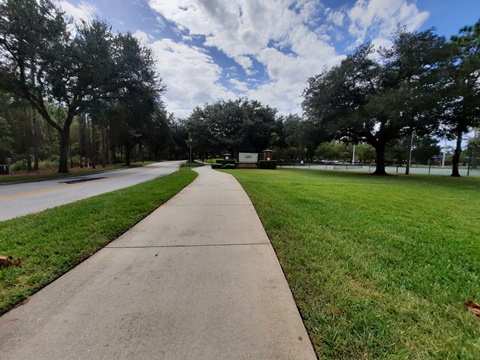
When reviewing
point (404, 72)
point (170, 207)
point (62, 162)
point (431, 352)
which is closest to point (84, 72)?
point (62, 162)

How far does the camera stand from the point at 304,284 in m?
2.46

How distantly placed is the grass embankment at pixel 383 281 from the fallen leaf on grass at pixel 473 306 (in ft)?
0.18

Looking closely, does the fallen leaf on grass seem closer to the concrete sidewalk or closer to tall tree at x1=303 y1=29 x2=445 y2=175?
the concrete sidewalk

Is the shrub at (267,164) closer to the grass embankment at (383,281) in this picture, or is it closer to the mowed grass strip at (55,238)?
the mowed grass strip at (55,238)

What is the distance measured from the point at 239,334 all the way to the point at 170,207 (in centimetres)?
463

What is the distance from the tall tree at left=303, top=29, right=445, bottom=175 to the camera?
14492mm

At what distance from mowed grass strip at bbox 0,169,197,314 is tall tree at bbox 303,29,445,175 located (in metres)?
15.7

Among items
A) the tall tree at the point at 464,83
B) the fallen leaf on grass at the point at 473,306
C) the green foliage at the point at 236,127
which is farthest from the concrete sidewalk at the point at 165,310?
the green foliage at the point at 236,127

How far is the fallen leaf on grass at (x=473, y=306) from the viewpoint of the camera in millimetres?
1997

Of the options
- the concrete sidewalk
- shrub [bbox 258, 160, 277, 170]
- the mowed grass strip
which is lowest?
the concrete sidewalk

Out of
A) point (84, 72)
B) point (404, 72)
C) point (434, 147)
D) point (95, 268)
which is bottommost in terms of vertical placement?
point (95, 268)

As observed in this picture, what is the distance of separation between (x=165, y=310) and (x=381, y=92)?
772 inches

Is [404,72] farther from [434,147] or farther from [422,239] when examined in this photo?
[434,147]

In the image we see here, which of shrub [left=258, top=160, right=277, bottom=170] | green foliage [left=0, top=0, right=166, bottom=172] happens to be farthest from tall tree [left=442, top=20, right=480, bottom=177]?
green foliage [left=0, top=0, right=166, bottom=172]
